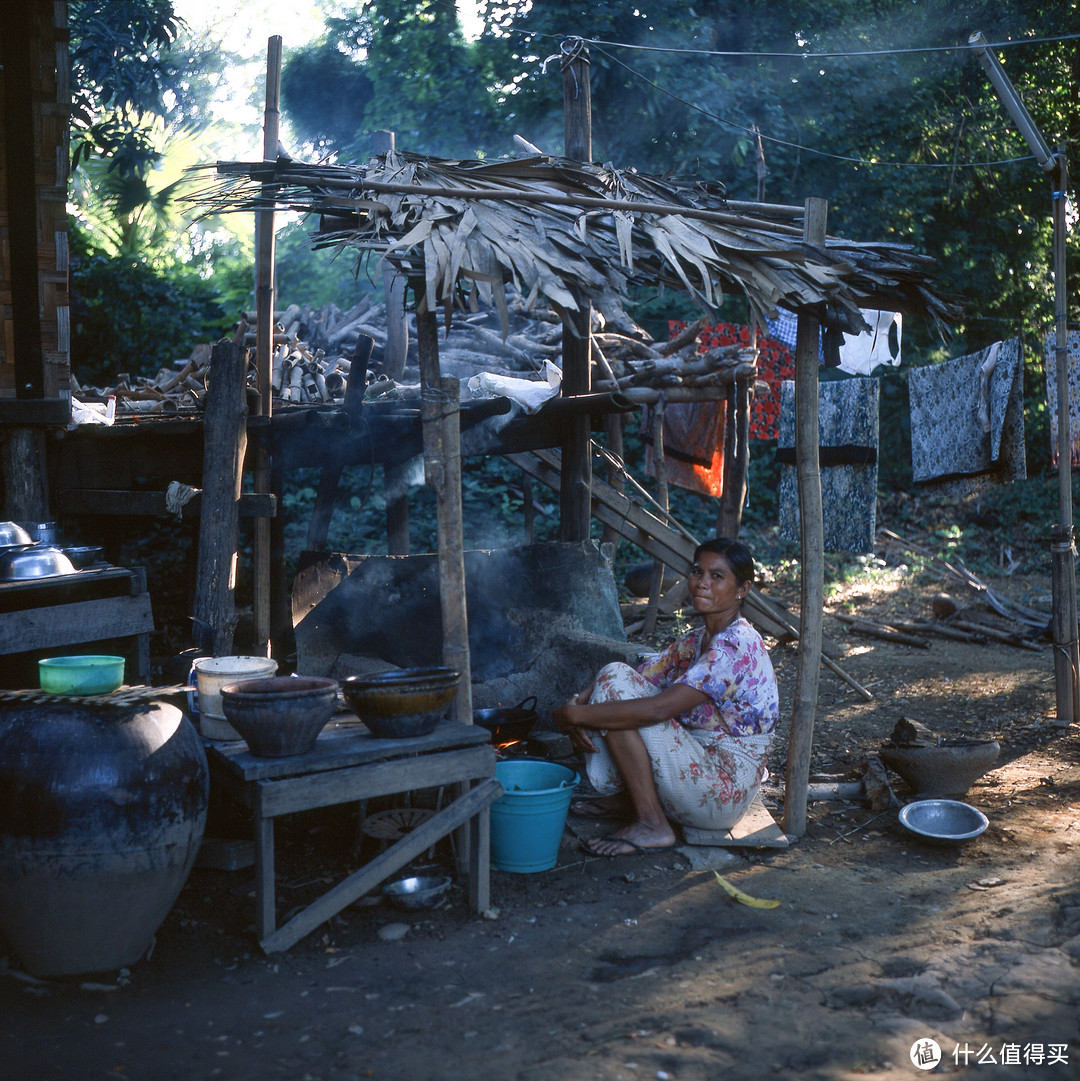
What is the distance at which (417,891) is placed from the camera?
12.7 feet

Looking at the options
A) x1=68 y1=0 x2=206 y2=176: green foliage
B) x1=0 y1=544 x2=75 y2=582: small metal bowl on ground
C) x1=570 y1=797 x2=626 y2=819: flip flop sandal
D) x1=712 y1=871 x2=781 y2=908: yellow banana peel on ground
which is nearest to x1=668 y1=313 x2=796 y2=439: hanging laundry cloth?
x1=68 y1=0 x2=206 y2=176: green foliage

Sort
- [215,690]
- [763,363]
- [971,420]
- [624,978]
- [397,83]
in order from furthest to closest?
1. [397,83]
2. [763,363]
3. [971,420]
4. [215,690]
5. [624,978]

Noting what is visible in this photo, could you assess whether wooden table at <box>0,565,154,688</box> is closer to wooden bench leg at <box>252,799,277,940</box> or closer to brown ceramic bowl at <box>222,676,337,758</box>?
brown ceramic bowl at <box>222,676,337,758</box>

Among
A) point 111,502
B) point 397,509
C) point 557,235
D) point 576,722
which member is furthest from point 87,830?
point 397,509

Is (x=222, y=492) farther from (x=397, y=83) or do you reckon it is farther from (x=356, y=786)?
(x=397, y=83)

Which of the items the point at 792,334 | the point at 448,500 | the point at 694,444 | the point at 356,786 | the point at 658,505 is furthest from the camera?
the point at 792,334

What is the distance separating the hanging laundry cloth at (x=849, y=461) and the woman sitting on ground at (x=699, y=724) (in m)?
3.98

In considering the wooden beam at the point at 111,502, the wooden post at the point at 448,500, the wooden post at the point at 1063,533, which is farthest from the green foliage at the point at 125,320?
the wooden post at the point at 1063,533

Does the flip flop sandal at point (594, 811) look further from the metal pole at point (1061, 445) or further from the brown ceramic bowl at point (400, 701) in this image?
the metal pole at point (1061, 445)

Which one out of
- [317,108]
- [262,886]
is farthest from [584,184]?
[317,108]

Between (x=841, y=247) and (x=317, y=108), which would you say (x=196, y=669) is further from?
(x=317, y=108)

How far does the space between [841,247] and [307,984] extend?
4063mm

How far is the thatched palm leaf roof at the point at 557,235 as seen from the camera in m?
3.99

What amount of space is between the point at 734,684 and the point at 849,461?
441cm
